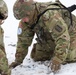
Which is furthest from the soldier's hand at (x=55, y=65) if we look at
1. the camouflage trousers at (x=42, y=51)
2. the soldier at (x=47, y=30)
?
the camouflage trousers at (x=42, y=51)

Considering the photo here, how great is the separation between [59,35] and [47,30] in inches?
10.3

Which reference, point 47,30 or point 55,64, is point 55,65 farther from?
point 47,30

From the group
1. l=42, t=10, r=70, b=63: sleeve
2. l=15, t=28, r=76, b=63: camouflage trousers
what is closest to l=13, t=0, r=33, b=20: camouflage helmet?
l=42, t=10, r=70, b=63: sleeve

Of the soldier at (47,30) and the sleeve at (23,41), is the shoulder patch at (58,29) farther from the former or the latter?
the sleeve at (23,41)

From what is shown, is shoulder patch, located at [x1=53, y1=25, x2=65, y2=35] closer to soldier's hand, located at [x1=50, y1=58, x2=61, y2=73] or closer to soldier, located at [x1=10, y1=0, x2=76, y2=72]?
soldier, located at [x1=10, y1=0, x2=76, y2=72]

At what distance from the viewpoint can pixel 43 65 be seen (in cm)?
466

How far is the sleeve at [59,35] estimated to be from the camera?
4246 mm

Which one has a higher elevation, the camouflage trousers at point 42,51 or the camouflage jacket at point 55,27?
the camouflage jacket at point 55,27

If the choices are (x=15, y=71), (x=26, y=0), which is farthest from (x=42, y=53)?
(x=26, y=0)

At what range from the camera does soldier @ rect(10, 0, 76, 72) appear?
4266 mm

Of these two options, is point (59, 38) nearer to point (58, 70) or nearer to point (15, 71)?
point (58, 70)

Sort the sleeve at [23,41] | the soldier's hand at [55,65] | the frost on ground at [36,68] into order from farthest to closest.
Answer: the sleeve at [23,41]
the frost on ground at [36,68]
the soldier's hand at [55,65]

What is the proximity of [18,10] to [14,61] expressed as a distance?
0.80m

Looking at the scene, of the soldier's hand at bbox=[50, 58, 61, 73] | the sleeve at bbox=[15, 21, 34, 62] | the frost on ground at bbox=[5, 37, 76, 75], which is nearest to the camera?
the soldier's hand at bbox=[50, 58, 61, 73]
